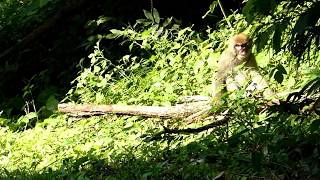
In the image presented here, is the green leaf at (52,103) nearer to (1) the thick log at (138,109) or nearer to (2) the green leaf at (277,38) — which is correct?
(1) the thick log at (138,109)

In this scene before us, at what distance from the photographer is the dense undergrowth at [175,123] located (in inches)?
130

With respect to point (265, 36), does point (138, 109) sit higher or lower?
lower

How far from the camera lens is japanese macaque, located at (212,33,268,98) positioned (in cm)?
626

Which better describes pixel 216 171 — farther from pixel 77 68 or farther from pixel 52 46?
pixel 52 46

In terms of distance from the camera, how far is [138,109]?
22.2 ft

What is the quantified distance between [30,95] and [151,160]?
4.23m

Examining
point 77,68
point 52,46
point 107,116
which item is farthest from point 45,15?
point 107,116

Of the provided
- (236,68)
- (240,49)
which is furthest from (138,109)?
(240,49)

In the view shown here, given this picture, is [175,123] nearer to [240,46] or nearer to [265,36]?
[240,46]

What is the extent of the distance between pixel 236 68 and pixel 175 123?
2.91ft

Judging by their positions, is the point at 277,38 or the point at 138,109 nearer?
the point at 277,38

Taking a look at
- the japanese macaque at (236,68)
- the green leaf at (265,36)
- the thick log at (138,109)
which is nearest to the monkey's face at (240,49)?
the japanese macaque at (236,68)

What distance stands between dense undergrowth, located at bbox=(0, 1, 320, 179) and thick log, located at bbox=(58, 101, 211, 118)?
0.26ft

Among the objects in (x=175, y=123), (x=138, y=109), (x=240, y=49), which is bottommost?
(x=175, y=123)
